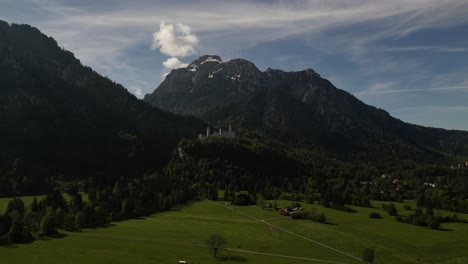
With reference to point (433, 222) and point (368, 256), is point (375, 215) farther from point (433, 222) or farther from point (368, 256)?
point (368, 256)

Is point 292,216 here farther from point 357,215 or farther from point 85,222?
point 85,222

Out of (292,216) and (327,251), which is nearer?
(327,251)

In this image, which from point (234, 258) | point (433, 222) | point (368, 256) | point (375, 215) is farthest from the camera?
point (375, 215)

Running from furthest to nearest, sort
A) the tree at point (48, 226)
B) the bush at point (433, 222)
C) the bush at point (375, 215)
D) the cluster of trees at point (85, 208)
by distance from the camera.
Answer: the bush at point (375, 215), the bush at point (433, 222), the tree at point (48, 226), the cluster of trees at point (85, 208)

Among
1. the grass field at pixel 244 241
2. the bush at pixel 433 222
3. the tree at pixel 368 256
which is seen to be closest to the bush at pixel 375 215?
the grass field at pixel 244 241

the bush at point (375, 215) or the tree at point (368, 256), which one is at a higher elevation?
the bush at point (375, 215)

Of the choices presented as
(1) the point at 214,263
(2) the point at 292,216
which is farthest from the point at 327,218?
(1) the point at 214,263

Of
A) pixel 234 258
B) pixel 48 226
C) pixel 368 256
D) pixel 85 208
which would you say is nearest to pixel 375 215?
pixel 368 256

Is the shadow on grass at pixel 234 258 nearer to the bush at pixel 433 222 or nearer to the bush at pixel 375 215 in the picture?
the bush at pixel 375 215
